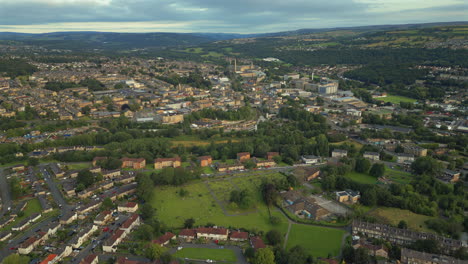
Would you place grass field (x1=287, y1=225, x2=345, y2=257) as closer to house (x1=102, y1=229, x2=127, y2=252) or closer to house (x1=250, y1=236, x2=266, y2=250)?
house (x1=250, y1=236, x2=266, y2=250)

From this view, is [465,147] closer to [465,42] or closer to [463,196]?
[463,196]

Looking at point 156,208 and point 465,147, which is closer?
point 156,208

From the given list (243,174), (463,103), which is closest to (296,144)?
(243,174)

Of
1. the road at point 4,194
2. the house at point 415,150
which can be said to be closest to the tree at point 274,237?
the road at point 4,194

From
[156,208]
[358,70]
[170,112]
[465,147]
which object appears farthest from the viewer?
[358,70]

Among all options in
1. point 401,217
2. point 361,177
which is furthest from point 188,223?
point 361,177

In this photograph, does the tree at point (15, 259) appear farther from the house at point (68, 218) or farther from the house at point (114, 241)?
the house at point (68, 218)

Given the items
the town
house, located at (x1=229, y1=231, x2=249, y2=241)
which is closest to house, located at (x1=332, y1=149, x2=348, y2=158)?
the town
